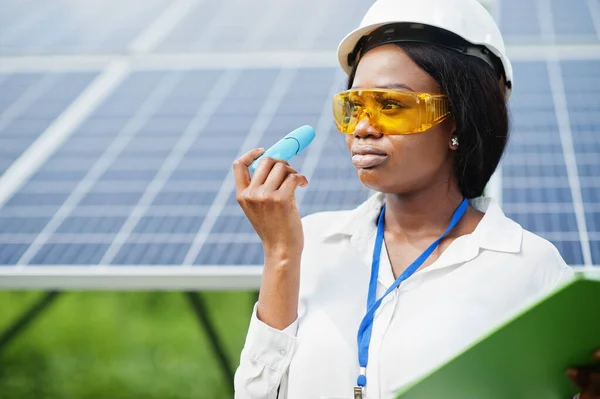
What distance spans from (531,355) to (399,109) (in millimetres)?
761

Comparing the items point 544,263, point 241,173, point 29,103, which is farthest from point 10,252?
point 544,263

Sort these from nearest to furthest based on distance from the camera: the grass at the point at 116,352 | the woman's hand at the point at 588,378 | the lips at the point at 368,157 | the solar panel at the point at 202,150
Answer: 1. the woman's hand at the point at 588,378
2. the lips at the point at 368,157
3. the solar panel at the point at 202,150
4. the grass at the point at 116,352

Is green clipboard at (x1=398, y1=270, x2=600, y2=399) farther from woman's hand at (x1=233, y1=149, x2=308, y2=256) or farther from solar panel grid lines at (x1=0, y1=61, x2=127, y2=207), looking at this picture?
solar panel grid lines at (x1=0, y1=61, x2=127, y2=207)

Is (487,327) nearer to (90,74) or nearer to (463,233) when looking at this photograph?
(463,233)

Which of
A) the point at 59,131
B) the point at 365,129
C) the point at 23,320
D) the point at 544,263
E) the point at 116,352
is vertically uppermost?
the point at 365,129

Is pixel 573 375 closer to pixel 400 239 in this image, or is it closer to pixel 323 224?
pixel 400 239

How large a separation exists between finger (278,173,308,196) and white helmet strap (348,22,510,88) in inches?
16.3

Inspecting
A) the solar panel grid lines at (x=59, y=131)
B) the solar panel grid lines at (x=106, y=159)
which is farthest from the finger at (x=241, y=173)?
the solar panel grid lines at (x=59, y=131)

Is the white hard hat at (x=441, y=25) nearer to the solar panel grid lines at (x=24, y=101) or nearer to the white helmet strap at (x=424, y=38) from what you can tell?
the white helmet strap at (x=424, y=38)

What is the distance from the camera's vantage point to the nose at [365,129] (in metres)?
2.29

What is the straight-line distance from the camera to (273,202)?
2.17 meters

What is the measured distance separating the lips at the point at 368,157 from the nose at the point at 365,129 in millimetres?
34

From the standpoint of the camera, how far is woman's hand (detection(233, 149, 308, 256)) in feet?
7.14

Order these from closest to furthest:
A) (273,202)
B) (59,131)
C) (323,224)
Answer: (273,202) → (323,224) → (59,131)
